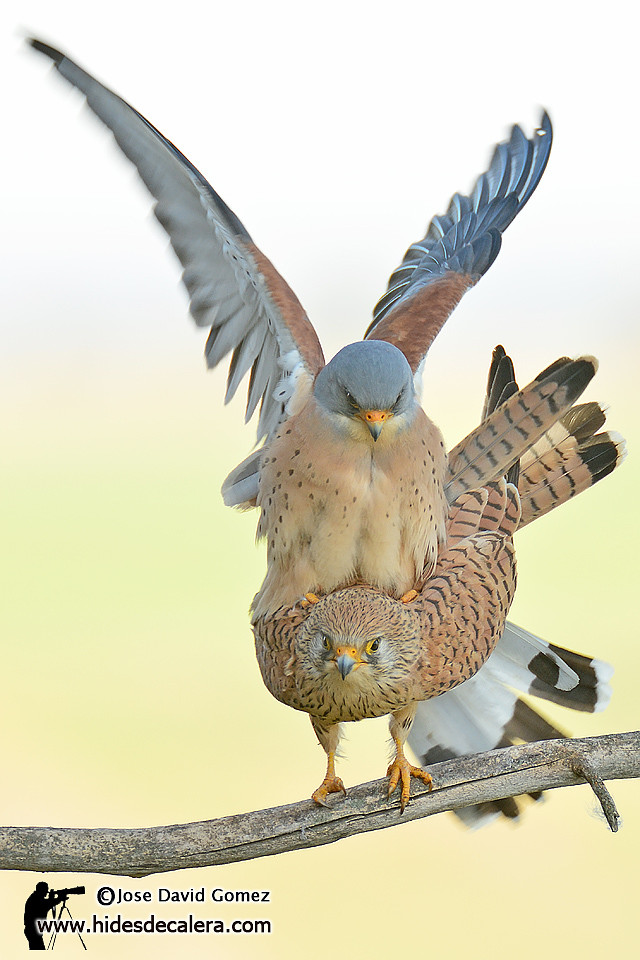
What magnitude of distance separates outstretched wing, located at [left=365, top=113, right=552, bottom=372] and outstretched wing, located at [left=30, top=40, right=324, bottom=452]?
1.40 ft

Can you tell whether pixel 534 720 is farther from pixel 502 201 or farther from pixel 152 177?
pixel 152 177

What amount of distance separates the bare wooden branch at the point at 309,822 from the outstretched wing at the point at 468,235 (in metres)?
1.45

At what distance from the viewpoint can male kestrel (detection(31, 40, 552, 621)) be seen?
2.80 meters

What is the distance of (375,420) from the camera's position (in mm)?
2693

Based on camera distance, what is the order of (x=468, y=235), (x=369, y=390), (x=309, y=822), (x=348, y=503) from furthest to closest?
(x=468, y=235)
(x=309, y=822)
(x=348, y=503)
(x=369, y=390)

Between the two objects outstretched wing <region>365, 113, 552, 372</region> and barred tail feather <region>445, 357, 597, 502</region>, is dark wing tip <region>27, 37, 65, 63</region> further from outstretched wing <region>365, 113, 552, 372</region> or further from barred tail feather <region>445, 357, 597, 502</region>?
barred tail feather <region>445, 357, 597, 502</region>

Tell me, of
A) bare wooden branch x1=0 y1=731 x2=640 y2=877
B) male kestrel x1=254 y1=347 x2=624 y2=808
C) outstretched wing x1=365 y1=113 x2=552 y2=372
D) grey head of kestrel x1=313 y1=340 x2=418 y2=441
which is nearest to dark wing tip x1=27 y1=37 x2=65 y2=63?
grey head of kestrel x1=313 y1=340 x2=418 y2=441

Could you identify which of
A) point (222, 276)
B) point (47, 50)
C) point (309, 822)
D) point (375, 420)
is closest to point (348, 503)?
point (375, 420)

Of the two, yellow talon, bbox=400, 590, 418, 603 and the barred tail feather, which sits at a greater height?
the barred tail feather

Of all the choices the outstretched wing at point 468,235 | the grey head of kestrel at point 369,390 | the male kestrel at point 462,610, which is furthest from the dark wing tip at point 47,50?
the male kestrel at point 462,610

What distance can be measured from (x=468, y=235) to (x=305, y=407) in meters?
1.32

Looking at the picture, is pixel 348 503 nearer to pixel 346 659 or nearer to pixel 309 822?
pixel 346 659

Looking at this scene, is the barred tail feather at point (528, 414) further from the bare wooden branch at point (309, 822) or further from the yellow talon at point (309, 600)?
the bare wooden branch at point (309, 822)

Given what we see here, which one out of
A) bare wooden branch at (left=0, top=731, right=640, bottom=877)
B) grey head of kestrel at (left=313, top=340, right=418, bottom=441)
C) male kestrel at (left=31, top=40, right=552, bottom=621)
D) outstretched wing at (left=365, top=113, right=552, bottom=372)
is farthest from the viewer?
outstretched wing at (left=365, top=113, right=552, bottom=372)
